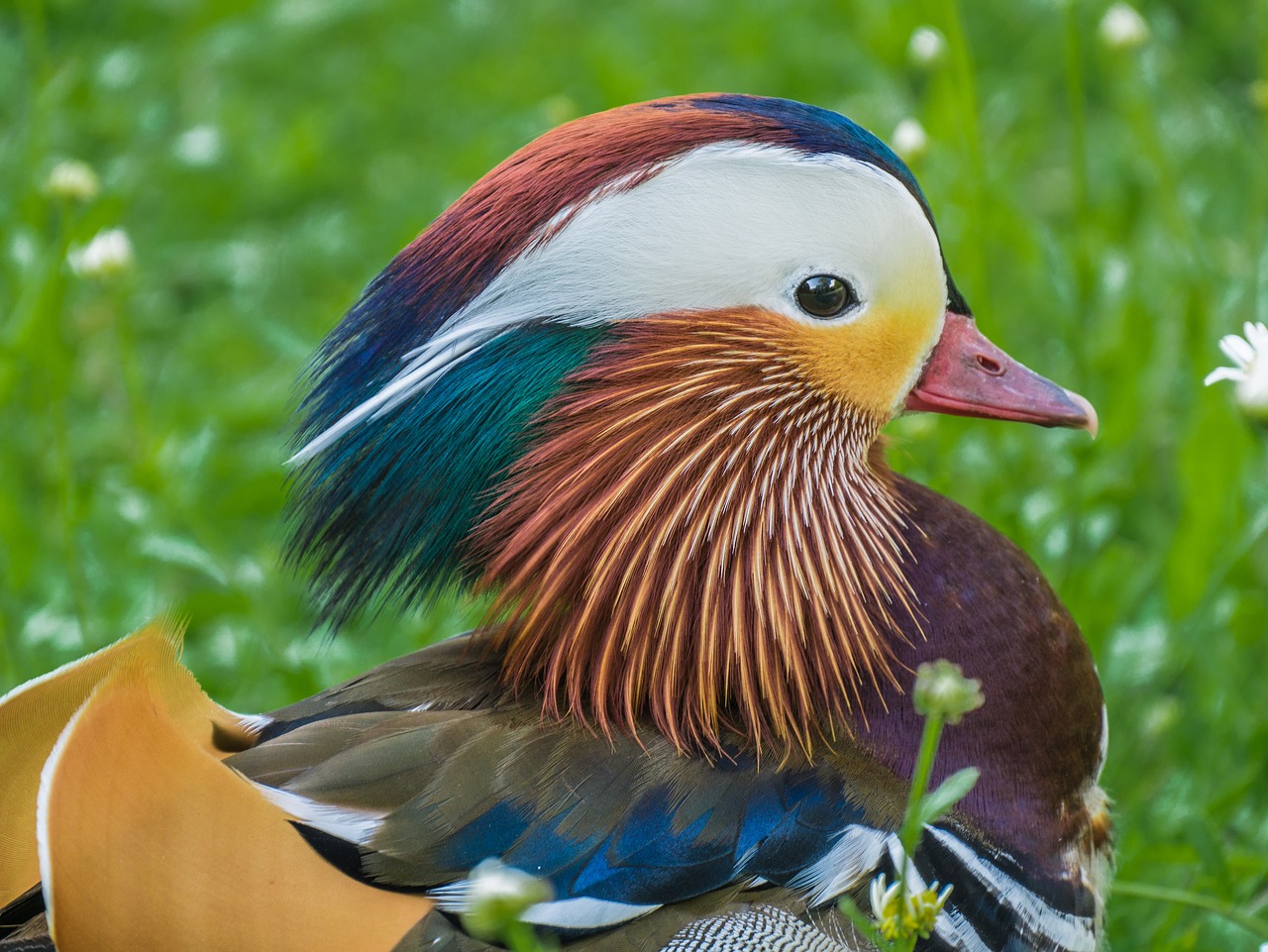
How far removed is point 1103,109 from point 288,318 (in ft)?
7.17

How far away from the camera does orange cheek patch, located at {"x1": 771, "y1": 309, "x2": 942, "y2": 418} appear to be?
63.9 inches

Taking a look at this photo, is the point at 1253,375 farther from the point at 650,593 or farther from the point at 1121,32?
the point at 1121,32

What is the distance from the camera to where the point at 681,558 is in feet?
5.27

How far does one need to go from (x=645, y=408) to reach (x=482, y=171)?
1897 millimetres

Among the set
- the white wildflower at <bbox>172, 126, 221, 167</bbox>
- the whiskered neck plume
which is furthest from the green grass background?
the whiskered neck plume

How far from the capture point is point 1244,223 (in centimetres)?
343

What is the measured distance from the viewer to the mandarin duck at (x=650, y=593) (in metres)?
1.50

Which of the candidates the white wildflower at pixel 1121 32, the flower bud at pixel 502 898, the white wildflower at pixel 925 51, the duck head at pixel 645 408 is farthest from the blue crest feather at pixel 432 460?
the white wildflower at pixel 1121 32

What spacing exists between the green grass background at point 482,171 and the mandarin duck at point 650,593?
1.64 feet

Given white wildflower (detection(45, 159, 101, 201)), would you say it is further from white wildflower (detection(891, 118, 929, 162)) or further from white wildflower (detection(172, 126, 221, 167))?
white wildflower (detection(891, 118, 929, 162))

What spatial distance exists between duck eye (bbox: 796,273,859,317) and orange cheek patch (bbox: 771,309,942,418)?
0.02 m

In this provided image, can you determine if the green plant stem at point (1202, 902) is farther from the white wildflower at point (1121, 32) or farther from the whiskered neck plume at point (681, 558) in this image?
the white wildflower at point (1121, 32)

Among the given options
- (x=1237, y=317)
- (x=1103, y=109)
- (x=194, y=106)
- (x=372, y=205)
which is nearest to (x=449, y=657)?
(x=1237, y=317)

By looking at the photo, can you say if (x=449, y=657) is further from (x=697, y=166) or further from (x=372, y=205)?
(x=372, y=205)
